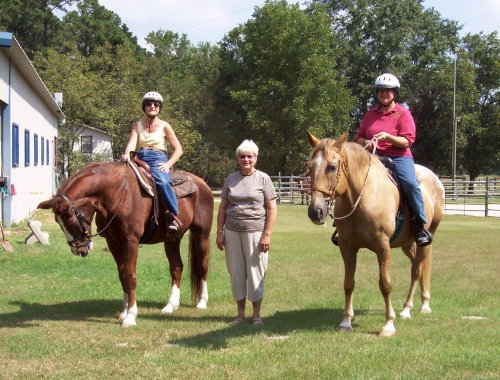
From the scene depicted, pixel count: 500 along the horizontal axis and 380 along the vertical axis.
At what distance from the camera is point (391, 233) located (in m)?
6.50

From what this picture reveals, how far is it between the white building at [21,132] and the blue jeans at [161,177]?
27.2ft

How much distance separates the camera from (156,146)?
7.63 m

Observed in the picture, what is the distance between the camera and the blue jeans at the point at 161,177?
744 cm

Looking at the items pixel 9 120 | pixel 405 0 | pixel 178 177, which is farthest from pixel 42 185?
pixel 405 0

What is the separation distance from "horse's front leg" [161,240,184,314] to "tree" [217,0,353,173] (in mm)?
37765

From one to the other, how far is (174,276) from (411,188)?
3.37 meters

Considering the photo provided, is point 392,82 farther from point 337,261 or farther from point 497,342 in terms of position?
point 337,261

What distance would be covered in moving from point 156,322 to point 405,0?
5823cm

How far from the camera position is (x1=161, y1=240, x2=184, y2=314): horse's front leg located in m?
7.95

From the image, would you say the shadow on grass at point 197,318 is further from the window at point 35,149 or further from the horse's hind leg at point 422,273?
the window at point 35,149

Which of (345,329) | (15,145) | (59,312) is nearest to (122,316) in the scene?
(59,312)

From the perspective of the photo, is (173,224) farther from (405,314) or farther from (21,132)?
(21,132)

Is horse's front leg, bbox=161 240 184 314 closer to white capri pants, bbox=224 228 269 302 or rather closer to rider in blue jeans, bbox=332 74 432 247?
white capri pants, bbox=224 228 269 302

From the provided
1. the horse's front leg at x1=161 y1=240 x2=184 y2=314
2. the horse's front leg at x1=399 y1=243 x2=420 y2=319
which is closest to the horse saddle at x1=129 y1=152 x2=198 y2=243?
the horse's front leg at x1=161 y1=240 x2=184 y2=314
